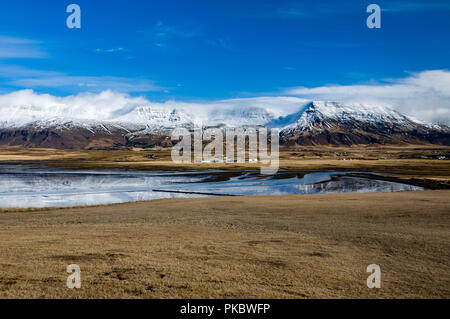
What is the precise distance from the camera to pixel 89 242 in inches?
794

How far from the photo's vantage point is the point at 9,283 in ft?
43.7

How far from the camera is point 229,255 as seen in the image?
17.6m

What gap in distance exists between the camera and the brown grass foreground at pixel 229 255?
13156 mm

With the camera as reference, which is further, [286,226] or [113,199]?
[113,199]

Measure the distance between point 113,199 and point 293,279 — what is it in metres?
41.1

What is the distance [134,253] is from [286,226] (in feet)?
39.5

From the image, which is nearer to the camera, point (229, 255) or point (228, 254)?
point (229, 255)

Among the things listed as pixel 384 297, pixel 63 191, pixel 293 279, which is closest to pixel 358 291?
pixel 384 297

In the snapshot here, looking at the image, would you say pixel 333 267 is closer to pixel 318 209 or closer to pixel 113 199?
pixel 318 209

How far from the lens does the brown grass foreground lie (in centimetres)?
1316
